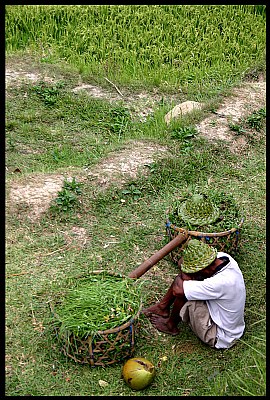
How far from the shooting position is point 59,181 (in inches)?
217

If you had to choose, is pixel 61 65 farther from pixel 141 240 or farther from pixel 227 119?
pixel 141 240

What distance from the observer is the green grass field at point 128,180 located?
3.77m

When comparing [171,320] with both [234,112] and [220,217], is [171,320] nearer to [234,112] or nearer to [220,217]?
[220,217]

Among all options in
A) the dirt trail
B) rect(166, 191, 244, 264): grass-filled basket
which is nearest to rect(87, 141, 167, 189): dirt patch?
the dirt trail

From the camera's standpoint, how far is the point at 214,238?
446 centimetres

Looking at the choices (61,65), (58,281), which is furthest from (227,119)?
(58,281)

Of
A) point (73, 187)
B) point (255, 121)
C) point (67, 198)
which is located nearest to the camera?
point (67, 198)

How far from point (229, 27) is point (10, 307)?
596 cm

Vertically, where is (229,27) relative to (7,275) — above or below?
above

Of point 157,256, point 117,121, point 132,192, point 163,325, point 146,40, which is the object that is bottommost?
point 163,325

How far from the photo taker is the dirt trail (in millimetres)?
5305

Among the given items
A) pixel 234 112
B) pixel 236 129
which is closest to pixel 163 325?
pixel 236 129

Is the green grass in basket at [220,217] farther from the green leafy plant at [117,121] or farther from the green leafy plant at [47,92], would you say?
the green leafy plant at [47,92]

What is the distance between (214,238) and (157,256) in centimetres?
51
